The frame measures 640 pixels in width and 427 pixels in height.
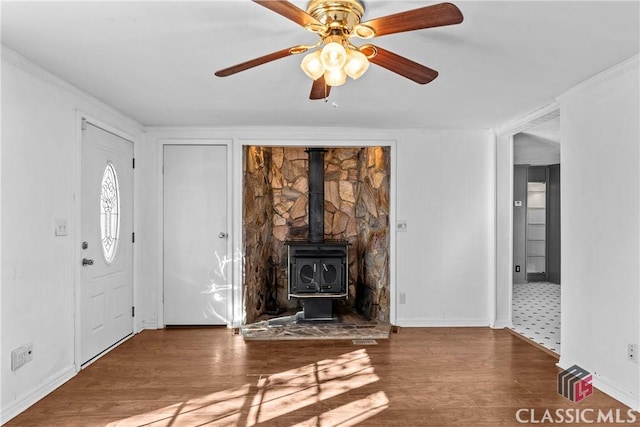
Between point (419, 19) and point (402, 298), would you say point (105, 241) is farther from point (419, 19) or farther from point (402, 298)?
point (419, 19)

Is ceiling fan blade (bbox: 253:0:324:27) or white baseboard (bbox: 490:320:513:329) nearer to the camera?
ceiling fan blade (bbox: 253:0:324:27)

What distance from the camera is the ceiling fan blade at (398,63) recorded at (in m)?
1.79

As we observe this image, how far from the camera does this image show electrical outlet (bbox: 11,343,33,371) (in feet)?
7.88

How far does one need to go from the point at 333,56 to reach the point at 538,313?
15.4 ft

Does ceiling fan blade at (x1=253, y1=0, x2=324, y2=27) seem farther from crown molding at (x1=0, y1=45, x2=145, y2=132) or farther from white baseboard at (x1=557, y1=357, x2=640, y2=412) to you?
white baseboard at (x1=557, y1=357, x2=640, y2=412)

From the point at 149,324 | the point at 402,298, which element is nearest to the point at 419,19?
the point at 402,298

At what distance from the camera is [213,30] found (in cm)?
210

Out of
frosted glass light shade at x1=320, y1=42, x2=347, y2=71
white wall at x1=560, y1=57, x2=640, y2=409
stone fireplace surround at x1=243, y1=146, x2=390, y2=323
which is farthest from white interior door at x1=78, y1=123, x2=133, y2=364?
white wall at x1=560, y1=57, x2=640, y2=409

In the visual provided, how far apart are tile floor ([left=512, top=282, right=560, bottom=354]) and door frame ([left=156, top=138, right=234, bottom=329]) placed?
3108 mm

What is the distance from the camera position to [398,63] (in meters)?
1.88

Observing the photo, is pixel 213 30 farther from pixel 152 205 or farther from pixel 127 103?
pixel 152 205

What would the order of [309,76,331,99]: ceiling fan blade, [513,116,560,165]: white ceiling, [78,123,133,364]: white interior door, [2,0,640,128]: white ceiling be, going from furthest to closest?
[513,116,560,165]: white ceiling, [78,123,133,364]: white interior door, [309,76,331,99]: ceiling fan blade, [2,0,640,128]: white ceiling

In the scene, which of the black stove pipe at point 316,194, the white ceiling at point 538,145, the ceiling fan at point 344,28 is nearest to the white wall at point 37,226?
the ceiling fan at point 344,28

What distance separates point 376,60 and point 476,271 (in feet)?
10.7
